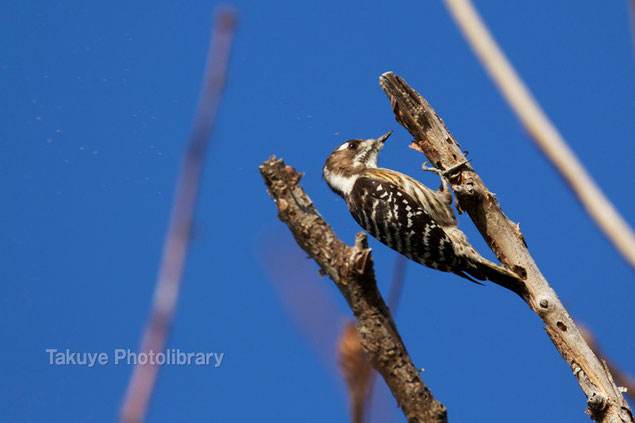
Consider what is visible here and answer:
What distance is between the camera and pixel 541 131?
826 millimetres

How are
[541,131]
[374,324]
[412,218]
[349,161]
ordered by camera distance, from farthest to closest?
[349,161] → [412,218] → [374,324] → [541,131]

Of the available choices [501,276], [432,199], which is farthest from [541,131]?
[432,199]

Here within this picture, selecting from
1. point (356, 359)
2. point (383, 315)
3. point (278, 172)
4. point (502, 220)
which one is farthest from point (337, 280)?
point (356, 359)

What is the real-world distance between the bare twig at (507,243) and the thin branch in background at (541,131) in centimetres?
277

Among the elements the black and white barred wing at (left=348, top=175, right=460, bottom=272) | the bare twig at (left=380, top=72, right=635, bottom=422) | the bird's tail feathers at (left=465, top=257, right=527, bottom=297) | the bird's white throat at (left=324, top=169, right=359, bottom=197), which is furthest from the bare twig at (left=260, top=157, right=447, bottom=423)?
the bird's white throat at (left=324, top=169, right=359, bottom=197)

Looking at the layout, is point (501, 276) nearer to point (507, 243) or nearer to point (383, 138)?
point (507, 243)

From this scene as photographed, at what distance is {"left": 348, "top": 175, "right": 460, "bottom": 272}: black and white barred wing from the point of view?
185 inches

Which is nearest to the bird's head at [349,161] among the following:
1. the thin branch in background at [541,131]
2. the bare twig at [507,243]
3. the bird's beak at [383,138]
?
the bird's beak at [383,138]

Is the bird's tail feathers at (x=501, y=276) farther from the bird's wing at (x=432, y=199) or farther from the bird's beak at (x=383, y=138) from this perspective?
the bird's beak at (x=383, y=138)

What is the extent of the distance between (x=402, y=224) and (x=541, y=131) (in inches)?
158

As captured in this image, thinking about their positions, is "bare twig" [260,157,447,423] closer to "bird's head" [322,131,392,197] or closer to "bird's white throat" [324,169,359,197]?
"bird's white throat" [324,169,359,197]

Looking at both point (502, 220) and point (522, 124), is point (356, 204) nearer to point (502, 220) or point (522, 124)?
point (502, 220)

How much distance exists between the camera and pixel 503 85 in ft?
2.84

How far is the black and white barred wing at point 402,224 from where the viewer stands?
4.71 metres
